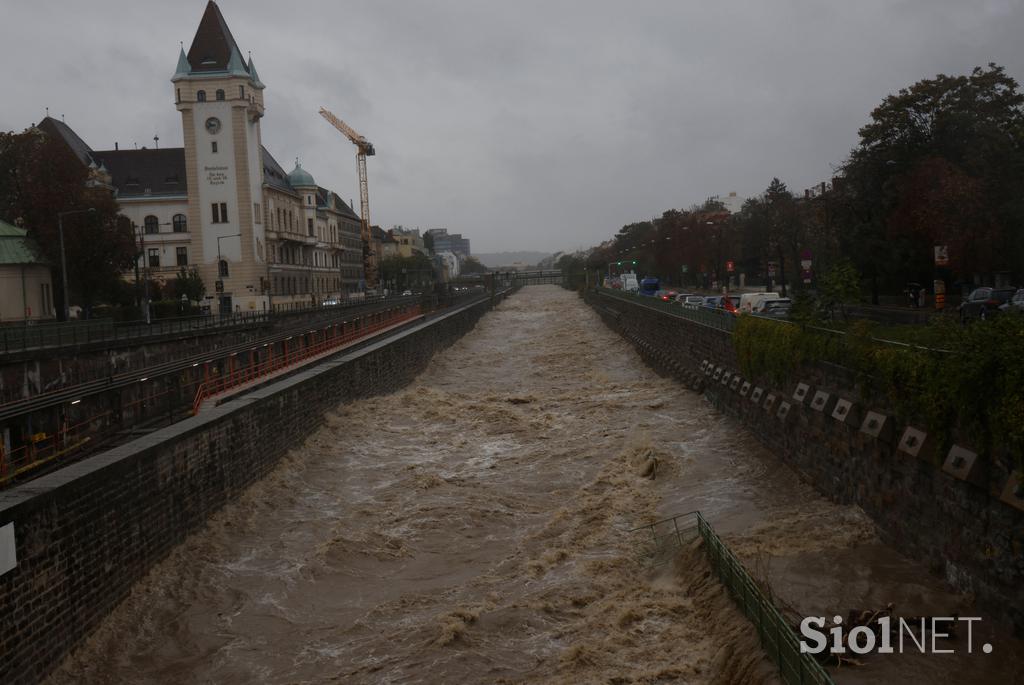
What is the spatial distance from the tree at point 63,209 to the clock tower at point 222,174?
2412cm

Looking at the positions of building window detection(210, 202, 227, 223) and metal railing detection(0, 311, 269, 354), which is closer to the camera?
metal railing detection(0, 311, 269, 354)

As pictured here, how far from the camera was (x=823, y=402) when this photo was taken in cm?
1856

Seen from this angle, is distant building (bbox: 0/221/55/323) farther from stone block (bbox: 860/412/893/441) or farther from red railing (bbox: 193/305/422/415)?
stone block (bbox: 860/412/893/441)

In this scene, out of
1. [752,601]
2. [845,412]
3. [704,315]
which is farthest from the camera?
[704,315]

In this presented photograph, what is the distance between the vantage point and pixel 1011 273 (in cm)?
4525

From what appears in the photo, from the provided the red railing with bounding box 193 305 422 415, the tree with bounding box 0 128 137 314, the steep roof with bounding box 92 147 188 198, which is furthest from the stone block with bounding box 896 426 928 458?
the steep roof with bounding box 92 147 188 198

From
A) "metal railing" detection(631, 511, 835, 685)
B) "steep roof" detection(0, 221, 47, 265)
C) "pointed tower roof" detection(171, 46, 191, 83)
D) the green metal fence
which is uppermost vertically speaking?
"pointed tower roof" detection(171, 46, 191, 83)

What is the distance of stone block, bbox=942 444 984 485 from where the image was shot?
12.0m

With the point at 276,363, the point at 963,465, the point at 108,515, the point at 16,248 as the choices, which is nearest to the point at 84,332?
the point at 16,248

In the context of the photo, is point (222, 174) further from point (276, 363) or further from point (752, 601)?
point (752, 601)

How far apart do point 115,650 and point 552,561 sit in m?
6.15

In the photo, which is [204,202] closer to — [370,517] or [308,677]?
[370,517]

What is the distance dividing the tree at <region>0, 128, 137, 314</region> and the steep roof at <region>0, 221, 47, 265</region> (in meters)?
2.96

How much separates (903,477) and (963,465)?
2.22 meters
